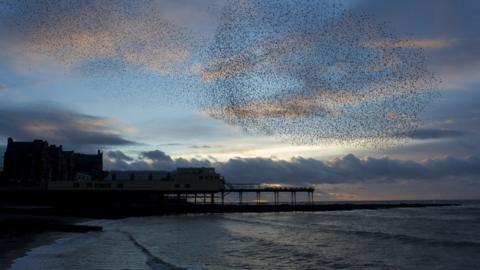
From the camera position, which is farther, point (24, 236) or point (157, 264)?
point (24, 236)

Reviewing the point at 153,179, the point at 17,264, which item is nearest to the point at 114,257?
the point at 17,264

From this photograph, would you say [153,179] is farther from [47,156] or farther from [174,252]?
[174,252]

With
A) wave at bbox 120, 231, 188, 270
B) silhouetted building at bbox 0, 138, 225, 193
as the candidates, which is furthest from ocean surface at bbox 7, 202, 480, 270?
silhouetted building at bbox 0, 138, 225, 193

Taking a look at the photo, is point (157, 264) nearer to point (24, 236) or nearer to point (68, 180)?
point (24, 236)

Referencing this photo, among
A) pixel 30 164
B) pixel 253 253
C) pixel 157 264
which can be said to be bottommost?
pixel 253 253

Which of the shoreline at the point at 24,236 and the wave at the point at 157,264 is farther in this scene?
the shoreline at the point at 24,236

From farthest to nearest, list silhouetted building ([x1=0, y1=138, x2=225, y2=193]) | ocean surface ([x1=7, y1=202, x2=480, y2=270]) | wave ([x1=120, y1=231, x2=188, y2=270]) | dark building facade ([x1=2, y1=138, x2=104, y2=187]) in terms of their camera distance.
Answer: dark building facade ([x1=2, y1=138, x2=104, y2=187]), silhouetted building ([x1=0, y1=138, x2=225, y2=193]), ocean surface ([x1=7, y1=202, x2=480, y2=270]), wave ([x1=120, y1=231, x2=188, y2=270])

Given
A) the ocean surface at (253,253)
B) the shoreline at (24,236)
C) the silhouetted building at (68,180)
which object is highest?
the silhouetted building at (68,180)

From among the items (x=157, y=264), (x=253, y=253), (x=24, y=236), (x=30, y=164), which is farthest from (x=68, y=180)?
(x=157, y=264)

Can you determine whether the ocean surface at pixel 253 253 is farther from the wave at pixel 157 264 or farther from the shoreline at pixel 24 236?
the shoreline at pixel 24 236

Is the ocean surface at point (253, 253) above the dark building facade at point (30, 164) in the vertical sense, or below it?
below

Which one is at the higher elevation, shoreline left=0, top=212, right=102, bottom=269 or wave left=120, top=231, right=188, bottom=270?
shoreline left=0, top=212, right=102, bottom=269

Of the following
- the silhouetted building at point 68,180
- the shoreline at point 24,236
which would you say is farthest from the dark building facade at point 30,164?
the shoreline at point 24,236

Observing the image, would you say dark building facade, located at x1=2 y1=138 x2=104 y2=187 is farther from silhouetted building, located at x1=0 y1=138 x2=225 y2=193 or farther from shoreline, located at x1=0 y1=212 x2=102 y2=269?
shoreline, located at x1=0 y1=212 x2=102 y2=269
